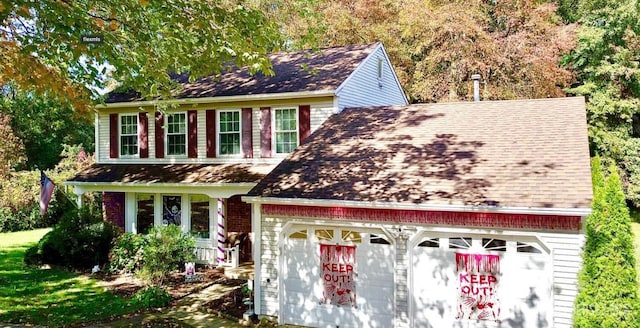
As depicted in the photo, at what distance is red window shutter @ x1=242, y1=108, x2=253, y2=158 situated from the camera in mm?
16266

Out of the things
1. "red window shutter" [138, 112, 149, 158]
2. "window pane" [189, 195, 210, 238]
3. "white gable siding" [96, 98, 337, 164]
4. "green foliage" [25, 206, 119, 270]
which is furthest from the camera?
"red window shutter" [138, 112, 149, 158]

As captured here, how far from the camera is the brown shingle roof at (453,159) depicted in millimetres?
8914

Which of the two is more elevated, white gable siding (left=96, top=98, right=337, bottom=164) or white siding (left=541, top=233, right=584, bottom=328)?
white gable siding (left=96, top=98, right=337, bottom=164)

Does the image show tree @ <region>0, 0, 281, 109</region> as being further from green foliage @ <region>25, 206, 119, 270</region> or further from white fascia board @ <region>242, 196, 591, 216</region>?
green foliage @ <region>25, 206, 119, 270</region>

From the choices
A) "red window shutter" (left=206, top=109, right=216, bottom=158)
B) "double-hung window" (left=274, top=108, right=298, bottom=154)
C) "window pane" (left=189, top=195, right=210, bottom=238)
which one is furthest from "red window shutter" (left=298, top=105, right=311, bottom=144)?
"window pane" (left=189, top=195, right=210, bottom=238)

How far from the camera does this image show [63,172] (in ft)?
98.3

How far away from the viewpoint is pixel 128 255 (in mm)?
15438

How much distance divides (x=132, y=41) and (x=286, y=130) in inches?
238

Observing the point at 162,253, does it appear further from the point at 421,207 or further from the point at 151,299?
the point at 421,207

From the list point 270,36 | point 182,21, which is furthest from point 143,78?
point 270,36

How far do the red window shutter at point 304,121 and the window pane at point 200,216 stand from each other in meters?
4.29

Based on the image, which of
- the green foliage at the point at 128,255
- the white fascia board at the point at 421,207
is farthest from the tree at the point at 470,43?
the white fascia board at the point at 421,207

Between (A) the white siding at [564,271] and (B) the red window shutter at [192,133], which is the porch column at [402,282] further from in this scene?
(B) the red window shutter at [192,133]

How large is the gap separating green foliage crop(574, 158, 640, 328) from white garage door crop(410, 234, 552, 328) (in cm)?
84
